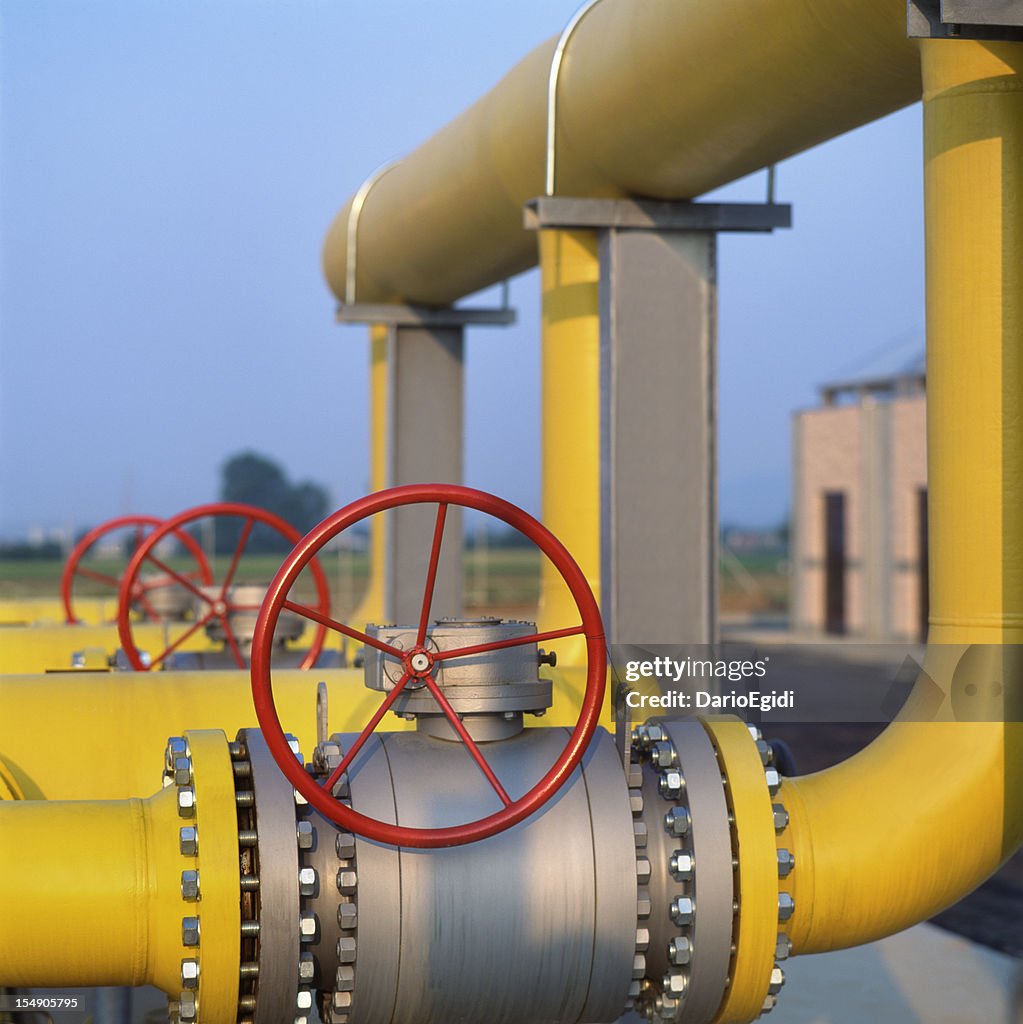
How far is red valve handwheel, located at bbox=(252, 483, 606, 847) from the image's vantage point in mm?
2264

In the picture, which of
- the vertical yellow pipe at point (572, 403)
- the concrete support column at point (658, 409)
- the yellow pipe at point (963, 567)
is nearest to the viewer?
the yellow pipe at point (963, 567)

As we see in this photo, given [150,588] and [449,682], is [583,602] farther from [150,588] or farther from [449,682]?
[150,588]

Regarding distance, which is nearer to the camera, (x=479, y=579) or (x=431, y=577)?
(x=431, y=577)

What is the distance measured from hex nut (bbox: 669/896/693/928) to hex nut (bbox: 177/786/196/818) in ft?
2.56

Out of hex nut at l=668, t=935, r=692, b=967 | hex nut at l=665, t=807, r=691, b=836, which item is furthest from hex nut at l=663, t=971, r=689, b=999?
hex nut at l=665, t=807, r=691, b=836

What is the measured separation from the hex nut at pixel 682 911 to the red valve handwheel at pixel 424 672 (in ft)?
0.92

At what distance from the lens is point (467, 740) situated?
2.40m

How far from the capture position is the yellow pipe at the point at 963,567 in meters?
2.57

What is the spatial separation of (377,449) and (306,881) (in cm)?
602

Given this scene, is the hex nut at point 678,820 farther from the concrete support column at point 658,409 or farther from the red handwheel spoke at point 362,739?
the concrete support column at point 658,409

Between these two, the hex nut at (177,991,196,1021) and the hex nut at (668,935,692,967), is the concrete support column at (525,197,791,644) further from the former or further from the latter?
the hex nut at (177,991,196,1021)

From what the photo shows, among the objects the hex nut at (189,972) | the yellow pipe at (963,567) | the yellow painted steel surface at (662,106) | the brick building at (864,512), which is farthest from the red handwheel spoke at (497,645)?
the brick building at (864,512)

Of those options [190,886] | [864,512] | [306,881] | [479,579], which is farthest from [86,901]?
[479,579]

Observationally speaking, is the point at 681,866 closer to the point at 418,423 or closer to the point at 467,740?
the point at 467,740
